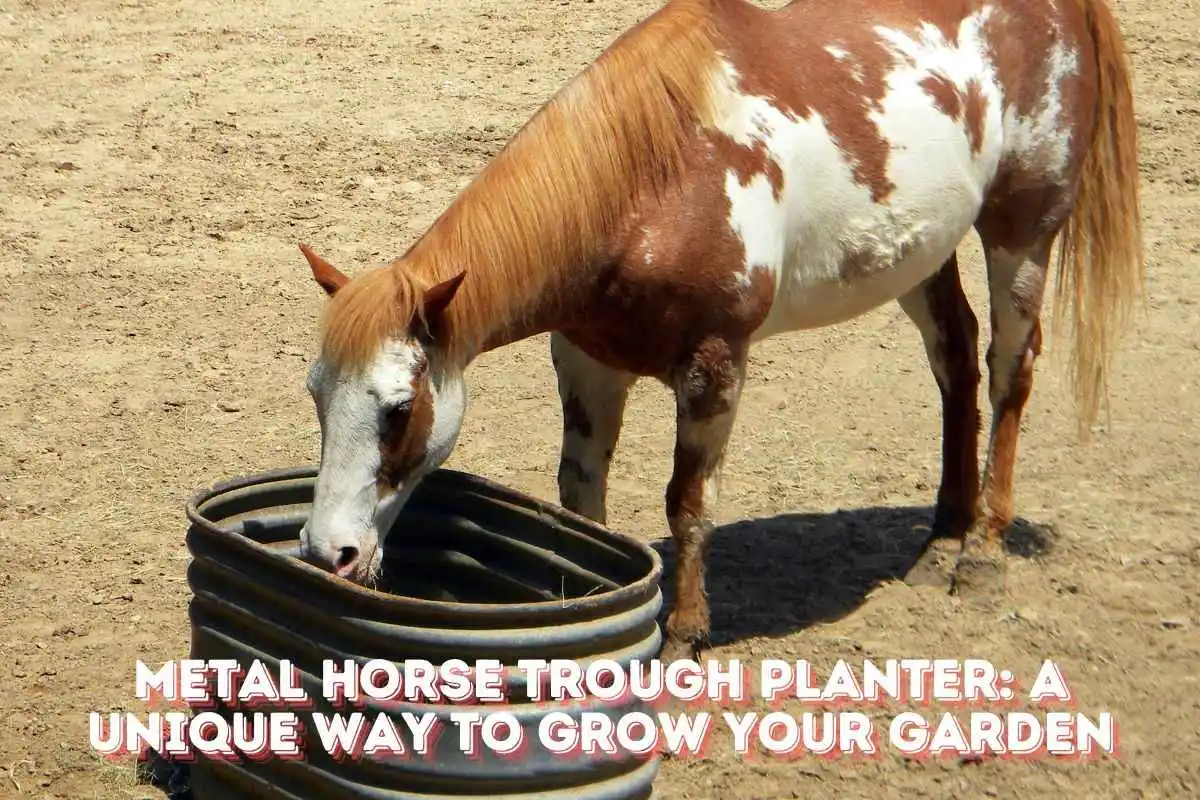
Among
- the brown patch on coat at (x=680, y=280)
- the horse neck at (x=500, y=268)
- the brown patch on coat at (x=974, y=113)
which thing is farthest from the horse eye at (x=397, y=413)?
the brown patch on coat at (x=974, y=113)

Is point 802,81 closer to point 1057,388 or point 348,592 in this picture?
point 348,592

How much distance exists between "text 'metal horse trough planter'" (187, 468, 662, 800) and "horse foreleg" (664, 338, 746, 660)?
663mm

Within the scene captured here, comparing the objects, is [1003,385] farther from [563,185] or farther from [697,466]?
[563,185]

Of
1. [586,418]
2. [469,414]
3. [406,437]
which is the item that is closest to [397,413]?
[406,437]

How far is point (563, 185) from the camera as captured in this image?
3.70 meters

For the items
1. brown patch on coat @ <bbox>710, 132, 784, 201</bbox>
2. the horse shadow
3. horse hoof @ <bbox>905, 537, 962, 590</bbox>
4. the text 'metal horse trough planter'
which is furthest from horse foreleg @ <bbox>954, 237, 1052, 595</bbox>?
the text 'metal horse trough planter'

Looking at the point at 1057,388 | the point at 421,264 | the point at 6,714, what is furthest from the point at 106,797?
the point at 1057,388

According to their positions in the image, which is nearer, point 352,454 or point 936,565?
point 352,454

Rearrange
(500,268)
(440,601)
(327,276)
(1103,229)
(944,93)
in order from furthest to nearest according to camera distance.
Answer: (1103,229) < (944,93) < (500,268) < (327,276) < (440,601)

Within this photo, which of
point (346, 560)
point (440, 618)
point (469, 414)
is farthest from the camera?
point (469, 414)

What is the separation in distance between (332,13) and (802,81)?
6174 millimetres

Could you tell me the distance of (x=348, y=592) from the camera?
2883mm

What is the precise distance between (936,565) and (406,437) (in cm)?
216

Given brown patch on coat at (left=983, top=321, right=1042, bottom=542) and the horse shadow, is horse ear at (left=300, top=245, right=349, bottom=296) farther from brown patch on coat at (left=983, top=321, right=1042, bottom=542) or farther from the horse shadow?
brown patch on coat at (left=983, top=321, right=1042, bottom=542)
